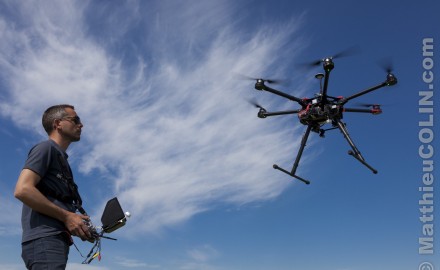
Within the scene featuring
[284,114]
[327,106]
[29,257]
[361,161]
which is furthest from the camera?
[284,114]

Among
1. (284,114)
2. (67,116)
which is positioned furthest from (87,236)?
(284,114)

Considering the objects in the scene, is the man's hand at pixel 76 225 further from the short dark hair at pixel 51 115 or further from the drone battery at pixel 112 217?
the short dark hair at pixel 51 115

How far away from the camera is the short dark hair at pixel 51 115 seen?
213 inches

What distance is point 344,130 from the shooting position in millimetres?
20281

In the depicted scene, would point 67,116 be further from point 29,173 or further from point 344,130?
point 344,130

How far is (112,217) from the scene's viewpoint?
17.5 feet

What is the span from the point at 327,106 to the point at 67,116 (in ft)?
55.7

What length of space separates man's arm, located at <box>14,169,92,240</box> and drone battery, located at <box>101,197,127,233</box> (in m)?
0.46

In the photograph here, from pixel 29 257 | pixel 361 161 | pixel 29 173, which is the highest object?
pixel 361 161

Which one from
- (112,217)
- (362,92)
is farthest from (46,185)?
(362,92)

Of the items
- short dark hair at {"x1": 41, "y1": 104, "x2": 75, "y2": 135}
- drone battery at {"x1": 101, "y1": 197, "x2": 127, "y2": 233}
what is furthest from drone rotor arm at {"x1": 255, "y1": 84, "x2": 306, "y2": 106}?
drone battery at {"x1": 101, "y1": 197, "x2": 127, "y2": 233}

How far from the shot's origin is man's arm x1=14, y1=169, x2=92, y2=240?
180 inches

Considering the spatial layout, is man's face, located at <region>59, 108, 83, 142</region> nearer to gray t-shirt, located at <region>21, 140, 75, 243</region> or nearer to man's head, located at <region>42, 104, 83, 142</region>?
man's head, located at <region>42, 104, 83, 142</region>

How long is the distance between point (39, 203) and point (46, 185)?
361mm
